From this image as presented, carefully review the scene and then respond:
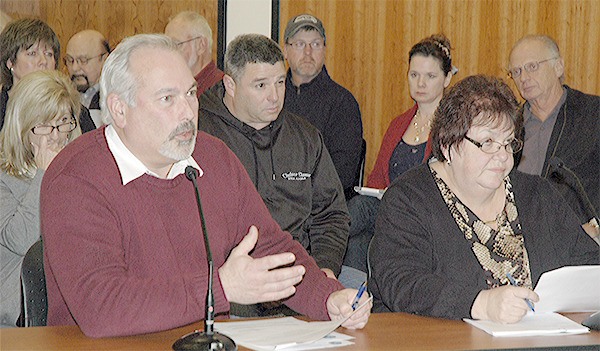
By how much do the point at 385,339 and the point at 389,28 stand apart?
457 cm

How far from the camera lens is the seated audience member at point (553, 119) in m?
4.67

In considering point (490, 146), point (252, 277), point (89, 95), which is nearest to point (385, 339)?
point (252, 277)

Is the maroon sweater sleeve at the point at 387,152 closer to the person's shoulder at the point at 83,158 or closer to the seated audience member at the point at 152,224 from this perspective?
the seated audience member at the point at 152,224

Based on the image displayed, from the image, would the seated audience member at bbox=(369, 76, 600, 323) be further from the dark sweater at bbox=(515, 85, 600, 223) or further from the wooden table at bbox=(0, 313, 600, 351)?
the dark sweater at bbox=(515, 85, 600, 223)

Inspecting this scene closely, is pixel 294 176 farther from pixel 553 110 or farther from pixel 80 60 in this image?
pixel 80 60

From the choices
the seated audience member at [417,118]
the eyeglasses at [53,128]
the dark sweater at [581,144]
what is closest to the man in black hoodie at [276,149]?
the eyeglasses at [53,128]

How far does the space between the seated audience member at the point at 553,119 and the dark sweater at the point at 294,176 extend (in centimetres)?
131

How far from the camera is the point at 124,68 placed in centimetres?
239

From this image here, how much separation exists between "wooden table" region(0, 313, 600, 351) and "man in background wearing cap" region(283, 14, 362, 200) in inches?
109

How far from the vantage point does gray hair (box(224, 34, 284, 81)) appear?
3773 mm

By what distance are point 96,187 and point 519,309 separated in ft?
3.80

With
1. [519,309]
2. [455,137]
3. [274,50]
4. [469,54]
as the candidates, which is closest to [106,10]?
[469,54]

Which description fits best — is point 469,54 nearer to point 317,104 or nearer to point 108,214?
point 317,104

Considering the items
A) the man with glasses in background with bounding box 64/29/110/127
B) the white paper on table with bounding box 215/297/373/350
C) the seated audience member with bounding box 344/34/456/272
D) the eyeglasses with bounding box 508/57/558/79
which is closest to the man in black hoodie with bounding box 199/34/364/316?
the seated audience member with bounding box 344/34/456/272
